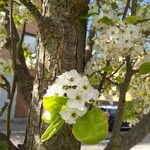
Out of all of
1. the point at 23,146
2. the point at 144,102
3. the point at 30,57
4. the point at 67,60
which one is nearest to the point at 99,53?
the point at 67,60

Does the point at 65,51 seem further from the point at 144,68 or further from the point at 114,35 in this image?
the point at 144,68

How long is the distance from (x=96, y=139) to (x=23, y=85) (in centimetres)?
76

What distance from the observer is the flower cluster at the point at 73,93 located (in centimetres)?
135

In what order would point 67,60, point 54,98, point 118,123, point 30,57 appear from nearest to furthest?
point 54,98
point 118,123
point 67,60
point 30,57

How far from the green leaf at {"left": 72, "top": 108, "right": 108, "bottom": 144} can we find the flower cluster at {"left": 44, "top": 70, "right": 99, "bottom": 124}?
27 mm

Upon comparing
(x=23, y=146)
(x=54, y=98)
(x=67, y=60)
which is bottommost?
(x=23, y=146)

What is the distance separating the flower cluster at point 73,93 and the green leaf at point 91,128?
0.03 metres

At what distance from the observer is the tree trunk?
1755 mm

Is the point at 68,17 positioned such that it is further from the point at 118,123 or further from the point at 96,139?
the point at 96,139

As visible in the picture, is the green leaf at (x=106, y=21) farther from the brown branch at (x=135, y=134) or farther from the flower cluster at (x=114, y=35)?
the brown branch at (x=135, y=134)

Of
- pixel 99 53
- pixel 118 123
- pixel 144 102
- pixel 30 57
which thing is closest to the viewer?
pixel 118 123

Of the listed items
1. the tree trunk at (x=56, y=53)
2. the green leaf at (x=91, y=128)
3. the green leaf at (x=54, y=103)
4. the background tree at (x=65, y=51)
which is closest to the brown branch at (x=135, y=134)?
the background tree at (x=65, y=51)

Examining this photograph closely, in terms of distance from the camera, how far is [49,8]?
1.83m

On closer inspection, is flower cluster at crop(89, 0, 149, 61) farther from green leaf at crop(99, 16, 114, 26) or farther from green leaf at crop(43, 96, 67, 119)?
green leaf at crop(43, 96, 67, 119)
